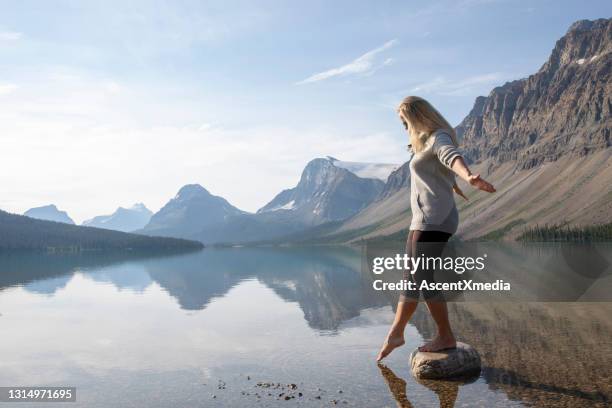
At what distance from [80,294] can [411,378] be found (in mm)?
47994

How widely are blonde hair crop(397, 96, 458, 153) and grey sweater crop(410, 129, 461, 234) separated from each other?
26 centimetres

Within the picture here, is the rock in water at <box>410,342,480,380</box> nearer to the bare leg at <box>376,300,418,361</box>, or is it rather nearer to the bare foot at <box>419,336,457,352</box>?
the bare foot at <box>419,336,457,352</box>

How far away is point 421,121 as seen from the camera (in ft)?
40.3

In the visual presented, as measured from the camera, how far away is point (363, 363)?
17.3m

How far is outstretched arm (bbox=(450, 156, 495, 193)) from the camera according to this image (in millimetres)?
9305

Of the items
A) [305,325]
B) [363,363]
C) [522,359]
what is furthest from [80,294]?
[522,359]

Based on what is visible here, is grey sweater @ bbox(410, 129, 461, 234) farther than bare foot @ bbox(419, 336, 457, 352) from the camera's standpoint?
No

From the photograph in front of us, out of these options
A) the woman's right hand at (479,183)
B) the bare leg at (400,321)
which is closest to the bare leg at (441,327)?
the bare leg at (400,321)

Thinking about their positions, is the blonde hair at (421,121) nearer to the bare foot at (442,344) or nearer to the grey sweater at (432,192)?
the grey sweater at (432,192)

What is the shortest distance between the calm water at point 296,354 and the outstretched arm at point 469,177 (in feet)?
18.7

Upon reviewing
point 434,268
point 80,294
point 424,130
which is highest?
point 424,130

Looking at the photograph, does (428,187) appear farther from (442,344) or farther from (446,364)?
(446,364)

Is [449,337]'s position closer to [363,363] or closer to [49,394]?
[363,363]

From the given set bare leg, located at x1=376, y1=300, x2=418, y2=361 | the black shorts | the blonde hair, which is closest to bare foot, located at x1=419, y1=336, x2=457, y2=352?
bare leg, located at x1=376, y1=300, x2=418, y2=361
